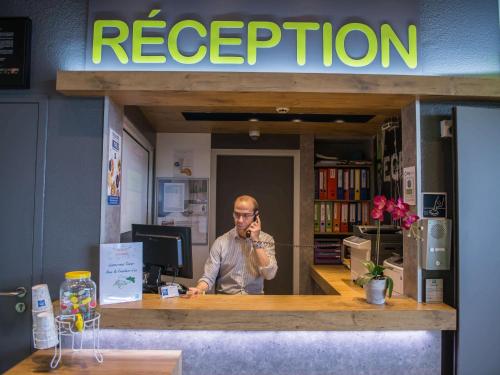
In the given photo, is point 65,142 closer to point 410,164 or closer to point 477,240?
point 410,164

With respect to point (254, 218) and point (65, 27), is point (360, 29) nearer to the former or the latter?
point (254, 218)

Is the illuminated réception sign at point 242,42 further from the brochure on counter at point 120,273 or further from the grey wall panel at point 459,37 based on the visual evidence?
the brochure on counter at point 120,273

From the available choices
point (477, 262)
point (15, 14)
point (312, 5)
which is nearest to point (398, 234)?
point (477, 262)

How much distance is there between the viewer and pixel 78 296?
1.71 metres

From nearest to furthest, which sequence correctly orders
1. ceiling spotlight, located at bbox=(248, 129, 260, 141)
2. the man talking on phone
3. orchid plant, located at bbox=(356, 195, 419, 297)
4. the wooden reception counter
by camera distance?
the wooden reception counter → orchid plant, located at bbox=(356, 195, 419, 297) → the man talking on phone → ceiling spotlight, located at bbox=(248, 129, 260, 141)

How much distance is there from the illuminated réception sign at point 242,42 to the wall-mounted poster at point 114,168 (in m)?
0.42

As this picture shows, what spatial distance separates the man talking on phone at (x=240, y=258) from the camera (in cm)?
271

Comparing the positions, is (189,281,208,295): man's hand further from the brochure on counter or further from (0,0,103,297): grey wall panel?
(0,0,103,297): grey wall panel

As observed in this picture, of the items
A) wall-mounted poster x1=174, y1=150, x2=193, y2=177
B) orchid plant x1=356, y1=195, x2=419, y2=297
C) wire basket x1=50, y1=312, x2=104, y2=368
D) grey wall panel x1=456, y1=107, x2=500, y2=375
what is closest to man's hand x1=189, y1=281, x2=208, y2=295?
wire basket x1=50, y1=312, x2=104, y2=368

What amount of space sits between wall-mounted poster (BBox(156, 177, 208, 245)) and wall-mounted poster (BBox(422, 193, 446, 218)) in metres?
2.41

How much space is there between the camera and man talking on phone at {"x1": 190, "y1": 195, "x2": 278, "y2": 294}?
2709 mm

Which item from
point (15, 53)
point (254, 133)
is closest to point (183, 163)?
point (254, 133)

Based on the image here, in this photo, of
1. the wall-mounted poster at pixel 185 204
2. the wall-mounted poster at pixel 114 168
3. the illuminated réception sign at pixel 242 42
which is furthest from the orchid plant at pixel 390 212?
the wall-mounted poster at pixel 185 204

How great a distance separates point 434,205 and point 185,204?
2569mm
